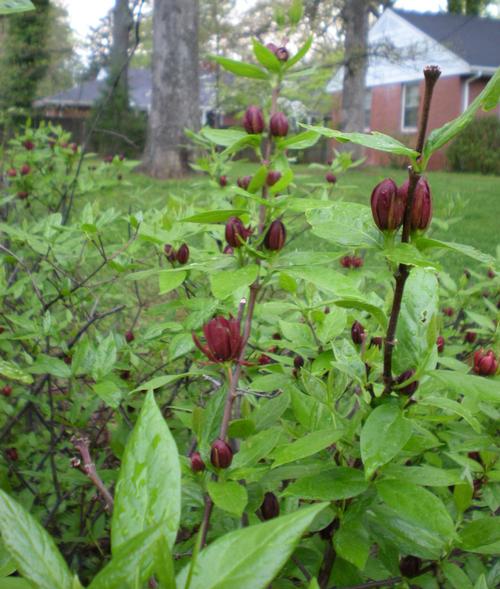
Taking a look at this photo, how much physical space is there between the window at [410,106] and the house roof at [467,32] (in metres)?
2.03

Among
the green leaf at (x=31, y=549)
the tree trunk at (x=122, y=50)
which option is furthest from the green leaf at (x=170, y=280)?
the tree trunk at (x=122, y=50)

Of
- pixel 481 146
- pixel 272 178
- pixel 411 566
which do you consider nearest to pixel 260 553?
pixel 411 566

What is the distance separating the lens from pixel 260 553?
584 millimetres

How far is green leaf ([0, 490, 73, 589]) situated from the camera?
0.63m

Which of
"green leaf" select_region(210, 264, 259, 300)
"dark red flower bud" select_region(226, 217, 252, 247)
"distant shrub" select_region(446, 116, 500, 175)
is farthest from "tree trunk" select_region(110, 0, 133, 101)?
"distant shrub" select_region(446, 116, 500, 175)

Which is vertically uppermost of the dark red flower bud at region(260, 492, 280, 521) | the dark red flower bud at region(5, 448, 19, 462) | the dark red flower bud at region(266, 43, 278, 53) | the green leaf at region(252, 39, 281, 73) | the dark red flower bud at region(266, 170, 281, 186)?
the dark red flower bud at region(266, 43, 278, 53)

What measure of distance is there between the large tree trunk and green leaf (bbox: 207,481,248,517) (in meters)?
14.6

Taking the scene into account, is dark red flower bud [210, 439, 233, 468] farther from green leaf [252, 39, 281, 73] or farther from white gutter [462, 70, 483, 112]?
white gutter [462, 70, 483, 112]

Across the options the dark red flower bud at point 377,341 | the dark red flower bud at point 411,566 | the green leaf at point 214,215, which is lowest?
the dark red flower bud at point 411,566

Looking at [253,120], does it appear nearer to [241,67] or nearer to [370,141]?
[241,67]

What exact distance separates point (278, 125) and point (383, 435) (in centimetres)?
81

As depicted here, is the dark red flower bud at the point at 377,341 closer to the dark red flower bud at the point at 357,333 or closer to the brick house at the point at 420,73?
→ the dark red flower bud at the point at 357,333

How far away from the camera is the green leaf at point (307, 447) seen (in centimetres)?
92

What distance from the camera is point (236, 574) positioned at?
0.59m
